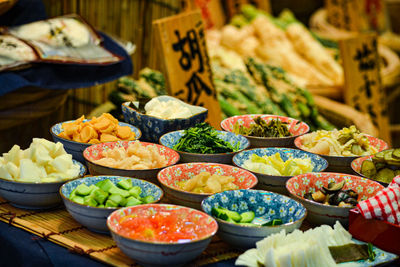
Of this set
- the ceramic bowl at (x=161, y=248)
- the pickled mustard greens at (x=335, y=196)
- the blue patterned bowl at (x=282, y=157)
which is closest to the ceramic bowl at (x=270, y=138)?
the blue patterned bowl at (x=282, y=157)

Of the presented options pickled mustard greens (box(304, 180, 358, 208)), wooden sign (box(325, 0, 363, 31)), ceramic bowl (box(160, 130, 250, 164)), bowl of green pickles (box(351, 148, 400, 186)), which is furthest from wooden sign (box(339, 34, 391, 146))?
pickled mustard greens (box(304, 180, 358, 208))

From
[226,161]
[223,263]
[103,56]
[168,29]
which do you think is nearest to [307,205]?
[223,263]

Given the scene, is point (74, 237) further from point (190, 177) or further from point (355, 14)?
point (355, 14)

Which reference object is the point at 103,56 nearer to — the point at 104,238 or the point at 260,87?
the point at 260,87

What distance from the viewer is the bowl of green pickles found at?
2.02 m

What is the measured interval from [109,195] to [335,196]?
0.81m

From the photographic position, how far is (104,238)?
1.72 meters

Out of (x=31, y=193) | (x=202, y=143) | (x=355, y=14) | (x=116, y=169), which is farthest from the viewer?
(x=355, y=14)

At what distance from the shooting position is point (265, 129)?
8.53ft

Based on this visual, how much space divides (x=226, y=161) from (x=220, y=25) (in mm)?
4501

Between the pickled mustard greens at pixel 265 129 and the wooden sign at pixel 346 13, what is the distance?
15.4 feet

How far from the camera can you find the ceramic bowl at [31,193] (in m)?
1.82

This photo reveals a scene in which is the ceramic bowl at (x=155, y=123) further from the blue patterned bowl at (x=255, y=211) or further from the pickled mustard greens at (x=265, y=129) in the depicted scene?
the blue patterned bowl at (x=255, y=211)

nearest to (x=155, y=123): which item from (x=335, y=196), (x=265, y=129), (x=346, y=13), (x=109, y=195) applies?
(x=265, y=129)
